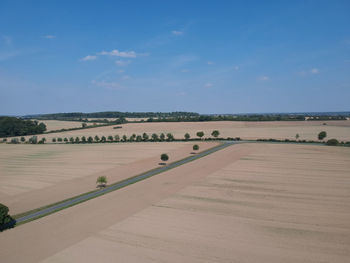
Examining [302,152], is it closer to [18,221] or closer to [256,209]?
[256,209]

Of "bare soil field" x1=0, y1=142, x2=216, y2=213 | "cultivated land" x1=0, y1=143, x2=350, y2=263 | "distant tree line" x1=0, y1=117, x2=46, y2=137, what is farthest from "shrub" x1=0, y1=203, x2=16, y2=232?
"distant tree line" x1=0, y1=117, x2=46, y2=137

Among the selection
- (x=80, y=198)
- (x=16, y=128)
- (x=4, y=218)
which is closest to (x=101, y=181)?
(x=80, y=198)

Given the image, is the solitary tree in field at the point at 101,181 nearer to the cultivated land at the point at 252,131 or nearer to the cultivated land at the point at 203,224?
the cultivated land at the point at 203,224

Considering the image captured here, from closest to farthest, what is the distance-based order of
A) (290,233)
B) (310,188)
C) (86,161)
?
(290,233) < (310,188) < (86,161)

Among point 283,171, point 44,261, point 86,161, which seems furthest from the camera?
point 86,161

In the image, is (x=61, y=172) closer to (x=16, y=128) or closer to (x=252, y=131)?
(x=252, y=131)

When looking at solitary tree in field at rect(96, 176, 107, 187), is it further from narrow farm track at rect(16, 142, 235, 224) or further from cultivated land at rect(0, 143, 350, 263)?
cultivated land at rect(0, 143, 350, 263)

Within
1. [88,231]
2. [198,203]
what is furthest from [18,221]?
[198,203]
